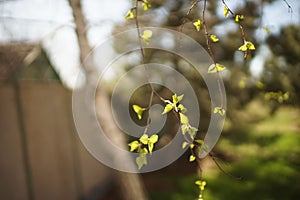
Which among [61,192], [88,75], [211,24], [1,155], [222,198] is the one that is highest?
[211,24]

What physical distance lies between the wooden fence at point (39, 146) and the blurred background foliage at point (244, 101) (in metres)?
1.48

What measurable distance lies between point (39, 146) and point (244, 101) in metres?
4.62

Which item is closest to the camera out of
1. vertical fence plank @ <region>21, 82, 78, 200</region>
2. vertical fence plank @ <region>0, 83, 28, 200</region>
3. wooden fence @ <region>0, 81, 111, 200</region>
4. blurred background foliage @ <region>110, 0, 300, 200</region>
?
blurred background foliage @ <region>110, 0, 300, 200</region>

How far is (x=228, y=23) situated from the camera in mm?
3520

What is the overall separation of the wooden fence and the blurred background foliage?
1480 millimetres

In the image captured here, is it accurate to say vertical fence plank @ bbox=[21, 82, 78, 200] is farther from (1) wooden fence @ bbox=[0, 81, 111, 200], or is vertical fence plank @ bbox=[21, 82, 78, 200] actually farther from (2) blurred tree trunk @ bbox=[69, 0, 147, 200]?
(2) blurred tree trunk @ bbox=[69, 0, 147, 200]

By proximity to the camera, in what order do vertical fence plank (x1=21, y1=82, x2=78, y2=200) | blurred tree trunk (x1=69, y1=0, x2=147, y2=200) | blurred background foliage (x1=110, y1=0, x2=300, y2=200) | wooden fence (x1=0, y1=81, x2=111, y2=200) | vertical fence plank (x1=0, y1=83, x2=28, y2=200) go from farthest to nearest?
vertical fence plank (x1=21, y1=82, x2=78, y2=200), wooden fence (x1=0, y1=81, x2=111, y2=200), vertical fence plank (x1=0, y1=83, x2=28, y2=200), blurred tree trunk (x1=69, y1=0, x2=147, y2=200), blurred background foliage (x1=110, y1=0, x2=300, y2=200)

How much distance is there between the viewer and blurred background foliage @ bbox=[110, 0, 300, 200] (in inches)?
132

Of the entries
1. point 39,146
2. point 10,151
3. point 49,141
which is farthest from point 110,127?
point 49,141

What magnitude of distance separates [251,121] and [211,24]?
578 centimetres

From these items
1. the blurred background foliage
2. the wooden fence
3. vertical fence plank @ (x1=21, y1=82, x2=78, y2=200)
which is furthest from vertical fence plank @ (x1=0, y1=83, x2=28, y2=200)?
the blurred background foliage

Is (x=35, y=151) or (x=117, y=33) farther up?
(x=117, y=33)

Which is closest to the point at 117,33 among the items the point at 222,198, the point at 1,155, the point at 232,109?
the point at 1,155

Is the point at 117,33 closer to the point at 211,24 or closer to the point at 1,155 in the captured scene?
the point at 211,24
